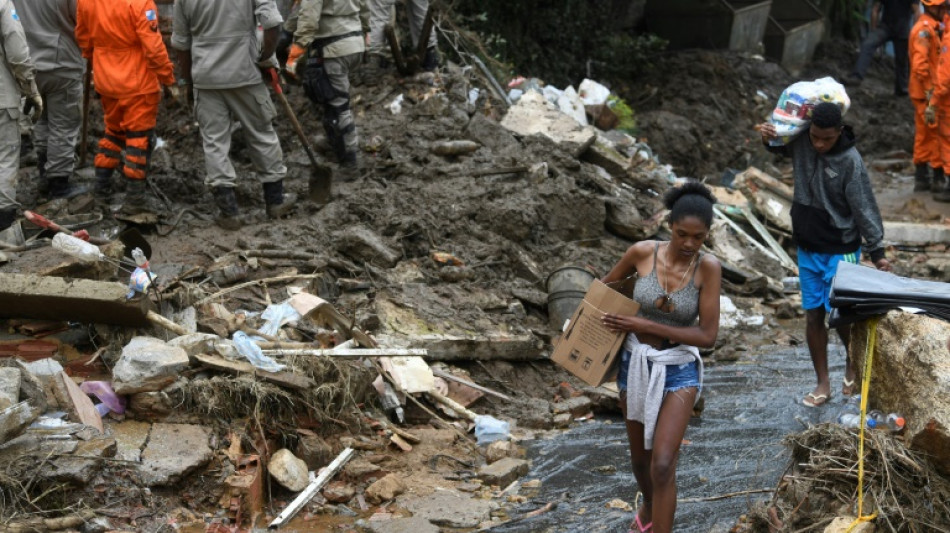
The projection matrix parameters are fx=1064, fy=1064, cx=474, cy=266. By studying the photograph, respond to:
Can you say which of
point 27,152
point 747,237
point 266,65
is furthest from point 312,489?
point 747,237

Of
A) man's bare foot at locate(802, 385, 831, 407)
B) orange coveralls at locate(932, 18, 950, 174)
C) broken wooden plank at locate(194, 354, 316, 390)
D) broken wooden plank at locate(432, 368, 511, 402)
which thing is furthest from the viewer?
orange coveralls at locate(932, 18, 950, 174)

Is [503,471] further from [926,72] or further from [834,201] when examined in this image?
[926,72]

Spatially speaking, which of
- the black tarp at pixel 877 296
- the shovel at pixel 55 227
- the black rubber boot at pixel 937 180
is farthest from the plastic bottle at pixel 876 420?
the black rubber boot at pixel 937 180

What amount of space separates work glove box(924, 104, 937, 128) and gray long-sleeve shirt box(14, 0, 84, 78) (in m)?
8.10

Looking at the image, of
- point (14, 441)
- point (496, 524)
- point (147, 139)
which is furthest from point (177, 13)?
point (496, 524)

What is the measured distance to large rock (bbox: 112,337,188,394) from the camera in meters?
5.35

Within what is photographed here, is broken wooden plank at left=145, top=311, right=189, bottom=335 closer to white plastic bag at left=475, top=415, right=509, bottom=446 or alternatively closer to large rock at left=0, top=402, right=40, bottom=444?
large rock at left=0, top=402, right=40, bottom=444

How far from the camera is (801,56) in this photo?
17.8 meters

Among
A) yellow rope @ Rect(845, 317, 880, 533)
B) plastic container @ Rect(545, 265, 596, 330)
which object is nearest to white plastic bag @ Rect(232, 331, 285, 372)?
plastic container @ Rect(545, 265, 596, 330)

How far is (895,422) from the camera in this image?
410cm

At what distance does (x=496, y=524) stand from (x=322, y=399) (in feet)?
4.07

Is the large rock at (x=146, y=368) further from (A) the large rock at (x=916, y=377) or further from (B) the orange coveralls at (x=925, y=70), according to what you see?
(B) the orange coveralls at (x=925, y=70)

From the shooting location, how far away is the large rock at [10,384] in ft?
15.5

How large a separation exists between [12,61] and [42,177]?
1689 mm
